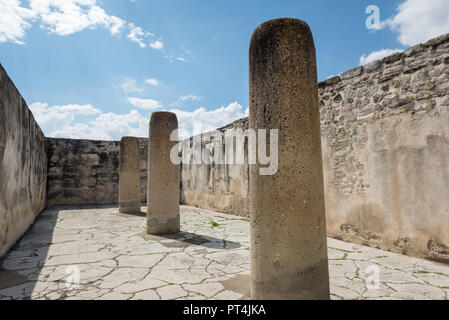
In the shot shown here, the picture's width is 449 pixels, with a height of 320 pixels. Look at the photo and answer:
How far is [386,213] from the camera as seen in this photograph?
3900 millimetres

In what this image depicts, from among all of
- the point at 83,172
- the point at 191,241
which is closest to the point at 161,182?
the point at 191,241

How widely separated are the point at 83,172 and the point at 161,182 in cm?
720

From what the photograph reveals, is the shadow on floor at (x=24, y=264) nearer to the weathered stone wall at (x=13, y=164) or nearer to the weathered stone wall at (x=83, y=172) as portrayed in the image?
the weathered stone wall at (x=13, y=164)

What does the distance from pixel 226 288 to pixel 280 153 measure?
142cm

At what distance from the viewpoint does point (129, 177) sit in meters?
8.39

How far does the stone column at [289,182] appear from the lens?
1.89 meters

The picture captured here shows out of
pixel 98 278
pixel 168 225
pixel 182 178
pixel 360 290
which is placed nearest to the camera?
pixel 360 290

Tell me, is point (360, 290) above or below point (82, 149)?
below

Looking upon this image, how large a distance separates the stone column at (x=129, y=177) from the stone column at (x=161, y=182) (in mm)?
3381

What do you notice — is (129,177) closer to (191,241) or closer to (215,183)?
(215,183)

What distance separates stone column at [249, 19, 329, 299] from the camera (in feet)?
6.20

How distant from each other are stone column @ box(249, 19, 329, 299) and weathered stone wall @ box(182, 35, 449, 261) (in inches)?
92.0
